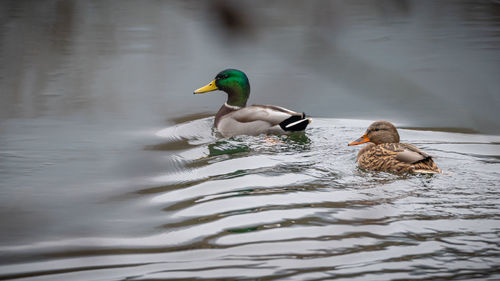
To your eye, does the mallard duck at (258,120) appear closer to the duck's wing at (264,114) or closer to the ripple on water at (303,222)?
the duck's wing at (264,114)

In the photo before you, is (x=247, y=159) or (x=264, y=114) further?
(x=264, y=114)

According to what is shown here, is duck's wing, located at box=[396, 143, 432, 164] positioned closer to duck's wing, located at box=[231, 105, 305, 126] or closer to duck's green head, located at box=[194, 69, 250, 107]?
duck's wing, located at box=[231, 105, 305, 126]

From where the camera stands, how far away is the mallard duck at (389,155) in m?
5.91

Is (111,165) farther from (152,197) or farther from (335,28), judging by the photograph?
(335,28)

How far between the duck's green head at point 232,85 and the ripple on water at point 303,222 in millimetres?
1766

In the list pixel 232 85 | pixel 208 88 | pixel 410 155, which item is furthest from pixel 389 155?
pixel 208 88

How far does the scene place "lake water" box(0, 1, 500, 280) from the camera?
349 cm

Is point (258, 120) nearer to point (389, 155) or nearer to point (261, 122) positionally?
point (261, 122)

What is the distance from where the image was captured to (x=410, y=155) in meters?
5.93

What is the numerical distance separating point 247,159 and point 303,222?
233 centimetres

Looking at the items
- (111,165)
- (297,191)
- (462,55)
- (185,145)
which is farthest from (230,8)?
(462,55)

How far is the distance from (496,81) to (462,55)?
1.97 meters

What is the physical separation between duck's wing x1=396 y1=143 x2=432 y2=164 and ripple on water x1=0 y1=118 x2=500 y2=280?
0.18 meters

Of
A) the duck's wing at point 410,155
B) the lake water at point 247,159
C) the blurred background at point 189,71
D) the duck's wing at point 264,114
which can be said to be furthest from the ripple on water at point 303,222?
the blurred background at point 189,71
